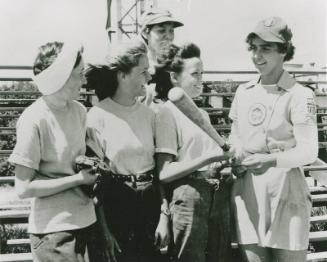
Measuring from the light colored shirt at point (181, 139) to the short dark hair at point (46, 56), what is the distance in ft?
2.40

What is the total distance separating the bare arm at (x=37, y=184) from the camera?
2.11m

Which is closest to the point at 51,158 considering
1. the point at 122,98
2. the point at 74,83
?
the point at 74,83

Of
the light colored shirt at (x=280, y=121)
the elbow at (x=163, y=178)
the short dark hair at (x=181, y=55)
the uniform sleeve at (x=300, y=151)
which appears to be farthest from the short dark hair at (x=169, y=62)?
the uniform sleeve at (x=300, y=151)

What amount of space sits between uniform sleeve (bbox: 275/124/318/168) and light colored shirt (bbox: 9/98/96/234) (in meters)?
1.07

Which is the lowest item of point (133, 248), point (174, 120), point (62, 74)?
point (133, 248)

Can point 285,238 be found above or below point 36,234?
below

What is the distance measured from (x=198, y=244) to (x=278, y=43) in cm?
124

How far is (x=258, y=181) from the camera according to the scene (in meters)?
2.63

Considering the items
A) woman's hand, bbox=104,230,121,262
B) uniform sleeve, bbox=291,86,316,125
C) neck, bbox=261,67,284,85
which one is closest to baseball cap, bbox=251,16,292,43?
neck, bbox=261,67,284,85

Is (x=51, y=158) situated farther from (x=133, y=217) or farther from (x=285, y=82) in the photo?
(x=285, y=82)

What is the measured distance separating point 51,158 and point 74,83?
0.39m

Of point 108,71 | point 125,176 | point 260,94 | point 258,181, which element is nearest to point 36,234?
point 125,176

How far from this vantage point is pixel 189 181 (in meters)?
2.57

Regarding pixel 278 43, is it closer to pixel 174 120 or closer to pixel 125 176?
pixel 174 120
